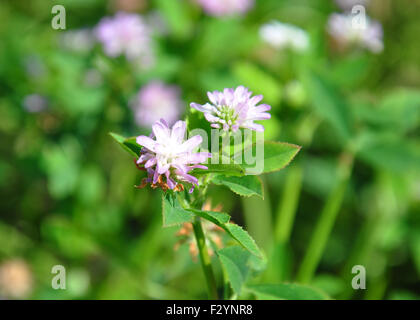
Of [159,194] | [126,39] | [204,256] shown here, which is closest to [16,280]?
[159,194]

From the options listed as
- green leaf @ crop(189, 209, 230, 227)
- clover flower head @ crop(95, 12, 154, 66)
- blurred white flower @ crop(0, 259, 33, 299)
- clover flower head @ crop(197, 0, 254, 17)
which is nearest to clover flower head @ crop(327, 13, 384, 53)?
clover flower head @ crop(197, 0, 254, 17)

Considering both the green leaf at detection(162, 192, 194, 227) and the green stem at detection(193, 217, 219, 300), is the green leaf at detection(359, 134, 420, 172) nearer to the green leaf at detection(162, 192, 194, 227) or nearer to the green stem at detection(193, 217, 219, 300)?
the green stem at detection(193, 217, 219, 300)

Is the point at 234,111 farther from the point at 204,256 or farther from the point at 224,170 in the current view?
the point at 204,256

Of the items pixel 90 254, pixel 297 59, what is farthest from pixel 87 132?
pixel 297 59

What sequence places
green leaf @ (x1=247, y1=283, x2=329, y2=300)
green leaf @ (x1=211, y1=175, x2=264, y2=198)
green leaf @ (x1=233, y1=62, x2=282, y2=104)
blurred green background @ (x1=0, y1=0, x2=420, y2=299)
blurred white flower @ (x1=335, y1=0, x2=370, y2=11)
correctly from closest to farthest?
green leaf @ (x1=211, y1=175, x2=264, y2=198) → green leaf @ (x1=247, y1=283, x2=329, y2=300) → blurred green background @ (x1=0, y1=0, x2=420, y2=299) → green leaf @ (x1=233, y1=62, x2=282, y2=104) → blurred white flower @ (x1=335, y1=0, x2=370, y2=11)

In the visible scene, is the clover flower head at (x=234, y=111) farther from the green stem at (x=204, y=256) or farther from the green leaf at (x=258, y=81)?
the green leaf at (x=258, y=81)
